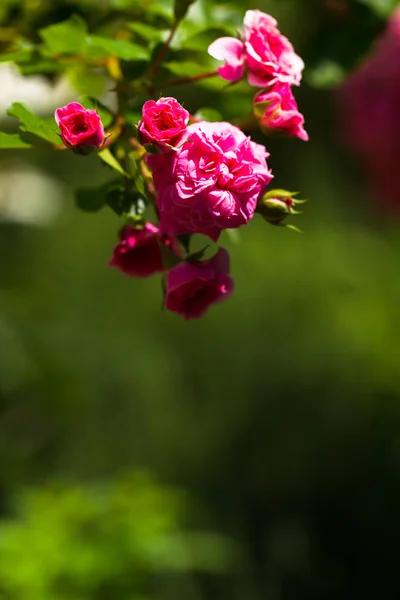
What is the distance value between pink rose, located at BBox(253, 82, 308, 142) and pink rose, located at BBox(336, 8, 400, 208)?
1058mm

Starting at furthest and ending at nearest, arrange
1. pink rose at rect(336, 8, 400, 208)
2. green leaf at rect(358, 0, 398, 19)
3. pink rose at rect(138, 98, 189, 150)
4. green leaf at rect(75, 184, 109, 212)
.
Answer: pink rose at rect(336, 8, 400, 208), green leaf at rect(358, 0, 398, 19), green leaf at rect(75, 184, 109, 212), pink rose at rect(138, 98, 189, 150)

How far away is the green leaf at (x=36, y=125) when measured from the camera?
0.46m

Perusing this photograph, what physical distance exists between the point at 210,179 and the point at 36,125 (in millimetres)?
106

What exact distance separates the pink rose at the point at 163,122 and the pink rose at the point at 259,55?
0.32ft

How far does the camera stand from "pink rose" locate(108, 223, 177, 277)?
1.67ft

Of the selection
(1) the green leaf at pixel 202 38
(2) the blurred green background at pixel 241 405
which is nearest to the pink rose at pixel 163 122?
(1) the green leaf at pixel 202 38

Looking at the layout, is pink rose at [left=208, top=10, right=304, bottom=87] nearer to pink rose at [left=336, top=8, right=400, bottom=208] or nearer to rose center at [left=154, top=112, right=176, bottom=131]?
rose center at [left=154, top=112, right=176, bottom=131]

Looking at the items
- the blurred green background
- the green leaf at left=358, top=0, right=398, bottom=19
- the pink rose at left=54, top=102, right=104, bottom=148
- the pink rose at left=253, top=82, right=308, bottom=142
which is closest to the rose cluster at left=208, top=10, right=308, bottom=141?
the pink rose at left=253, top=82, right=308, bottom=142

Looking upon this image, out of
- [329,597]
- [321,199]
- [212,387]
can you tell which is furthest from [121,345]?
[321,199]

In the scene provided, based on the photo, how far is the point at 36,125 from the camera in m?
0.47

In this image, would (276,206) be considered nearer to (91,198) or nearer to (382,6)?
(91,198)

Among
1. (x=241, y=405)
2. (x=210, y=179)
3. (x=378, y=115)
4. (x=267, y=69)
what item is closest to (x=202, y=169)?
(x=210, y=179)

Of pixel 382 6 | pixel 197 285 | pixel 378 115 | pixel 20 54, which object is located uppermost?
pixel 378 115

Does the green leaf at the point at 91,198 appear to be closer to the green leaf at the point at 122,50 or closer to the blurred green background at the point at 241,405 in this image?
the green leaf at the point at 122,50
